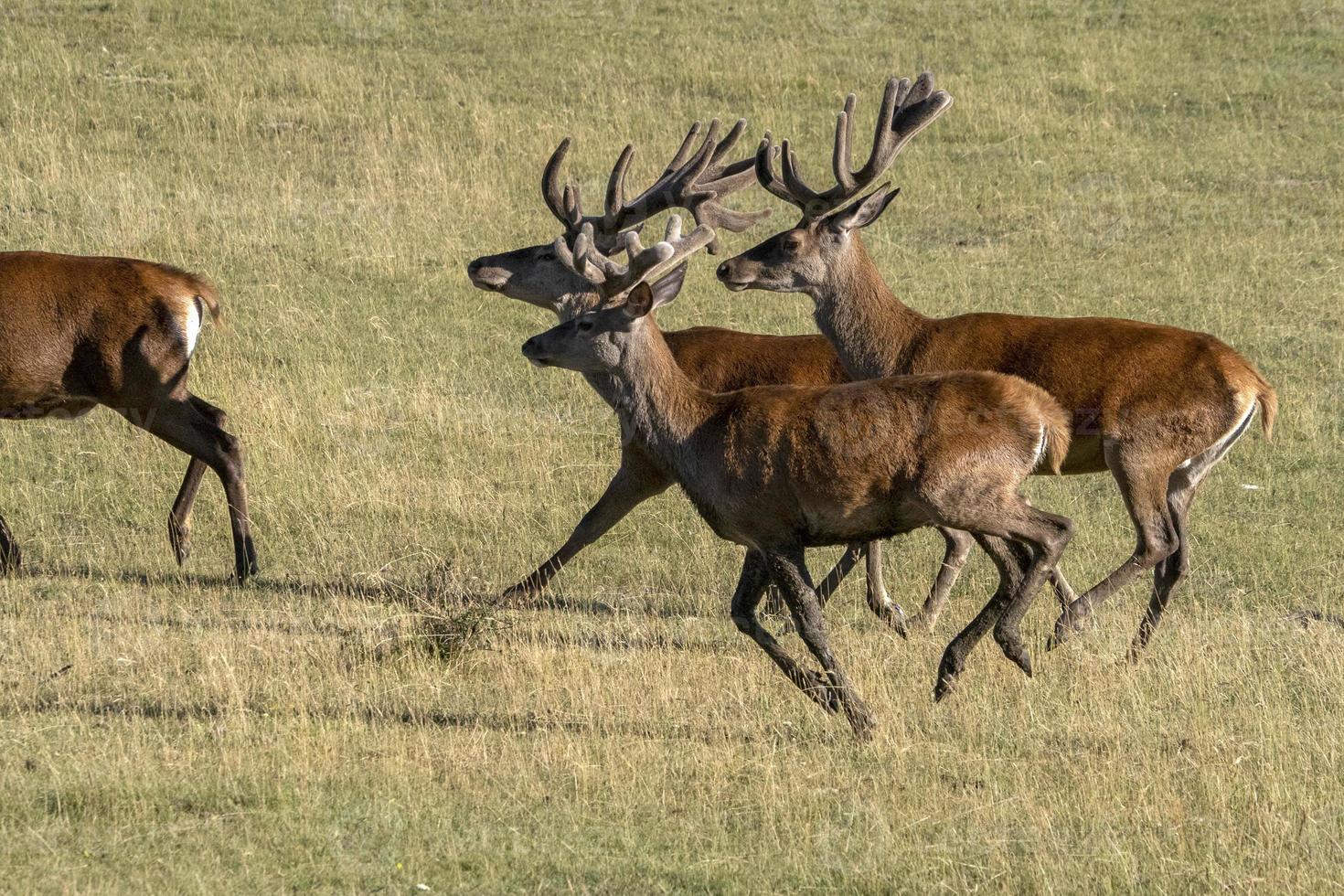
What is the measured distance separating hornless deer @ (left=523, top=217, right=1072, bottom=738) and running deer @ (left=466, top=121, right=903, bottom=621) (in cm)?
75

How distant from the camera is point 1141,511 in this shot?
8797 mm

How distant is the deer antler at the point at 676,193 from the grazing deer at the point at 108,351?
6.93 feet

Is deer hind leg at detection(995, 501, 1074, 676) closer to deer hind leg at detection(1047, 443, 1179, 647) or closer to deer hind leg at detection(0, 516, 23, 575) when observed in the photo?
deer hind leg at detection(1047, 443, 1179, 647)

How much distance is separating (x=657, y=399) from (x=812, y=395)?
67 centimetres

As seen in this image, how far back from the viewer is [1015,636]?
295 inches

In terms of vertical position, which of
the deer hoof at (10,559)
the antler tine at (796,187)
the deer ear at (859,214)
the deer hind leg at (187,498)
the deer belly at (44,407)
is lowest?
the deer hoof at (10,559)

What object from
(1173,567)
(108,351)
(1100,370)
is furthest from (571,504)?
(1173,567)

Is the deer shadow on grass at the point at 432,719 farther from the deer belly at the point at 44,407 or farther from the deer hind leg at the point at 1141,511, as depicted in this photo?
the deer belly at the point at 44,407

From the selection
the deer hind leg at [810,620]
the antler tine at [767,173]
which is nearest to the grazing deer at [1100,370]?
the antler tine at [767,173]

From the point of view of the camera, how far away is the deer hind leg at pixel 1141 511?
8.74 m

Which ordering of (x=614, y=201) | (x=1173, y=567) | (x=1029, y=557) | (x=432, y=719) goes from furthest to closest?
(x=614, y=201)
(x=1173, y=567)
(x=1029, y=557)
(x=432, y=719)

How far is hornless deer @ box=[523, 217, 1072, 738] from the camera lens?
7156 mm

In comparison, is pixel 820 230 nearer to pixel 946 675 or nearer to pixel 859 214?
pixel 859 214

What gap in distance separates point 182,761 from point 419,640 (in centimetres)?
168
